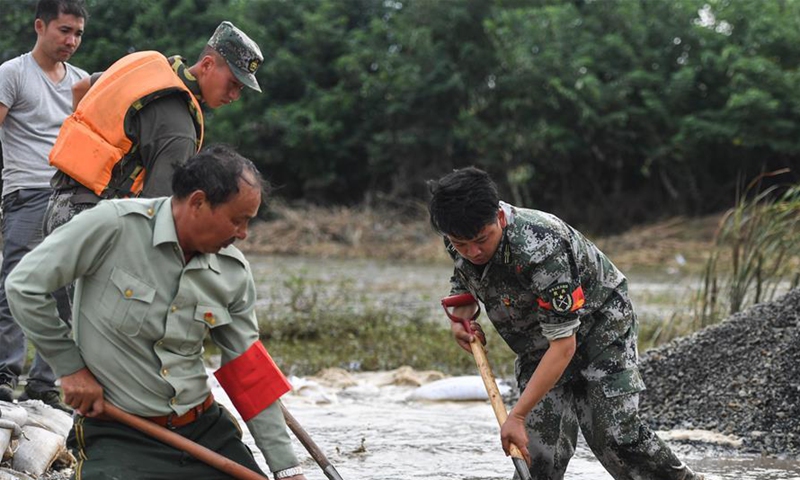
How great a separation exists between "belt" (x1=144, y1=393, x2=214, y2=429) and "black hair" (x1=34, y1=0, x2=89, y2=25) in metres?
2.50

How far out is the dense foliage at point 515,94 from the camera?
64.3ft

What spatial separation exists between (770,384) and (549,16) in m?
15.0

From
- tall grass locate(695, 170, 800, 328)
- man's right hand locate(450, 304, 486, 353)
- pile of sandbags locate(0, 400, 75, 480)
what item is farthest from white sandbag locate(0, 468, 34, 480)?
tall grass locate(695, 170, 800, 328)

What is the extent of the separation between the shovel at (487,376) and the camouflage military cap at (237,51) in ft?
4.04

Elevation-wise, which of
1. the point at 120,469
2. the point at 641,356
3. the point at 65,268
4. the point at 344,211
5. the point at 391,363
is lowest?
the point at 344,211

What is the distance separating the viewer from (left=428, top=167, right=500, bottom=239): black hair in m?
3.56

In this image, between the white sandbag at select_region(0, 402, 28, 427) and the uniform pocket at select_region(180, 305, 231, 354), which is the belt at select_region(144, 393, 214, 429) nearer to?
the uniform pocket at select_region(180, 305, 231, 354)

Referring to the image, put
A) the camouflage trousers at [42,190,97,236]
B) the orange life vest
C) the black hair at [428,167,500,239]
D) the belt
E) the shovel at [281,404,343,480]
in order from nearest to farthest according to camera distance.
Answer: the belt → the black hair at [428,167,500,239] → the shovel at [281,404,343,480] → the orange life vest → the camouflage trousers at [42,190,97,236]

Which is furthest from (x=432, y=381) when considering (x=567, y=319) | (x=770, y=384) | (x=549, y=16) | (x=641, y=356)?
(x=549, y=16)

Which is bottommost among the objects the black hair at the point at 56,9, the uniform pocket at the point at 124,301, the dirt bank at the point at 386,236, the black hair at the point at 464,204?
the dirt bank at the point at 386,236

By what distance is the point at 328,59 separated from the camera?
2327 cm

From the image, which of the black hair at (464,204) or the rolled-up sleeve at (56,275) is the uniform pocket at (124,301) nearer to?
the rolled-up sleeve at (56,275)

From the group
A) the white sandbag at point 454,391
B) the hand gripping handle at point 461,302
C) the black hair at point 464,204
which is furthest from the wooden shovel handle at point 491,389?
the white sandbag at point 454,391

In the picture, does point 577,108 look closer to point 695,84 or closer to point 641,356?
point 695,84
